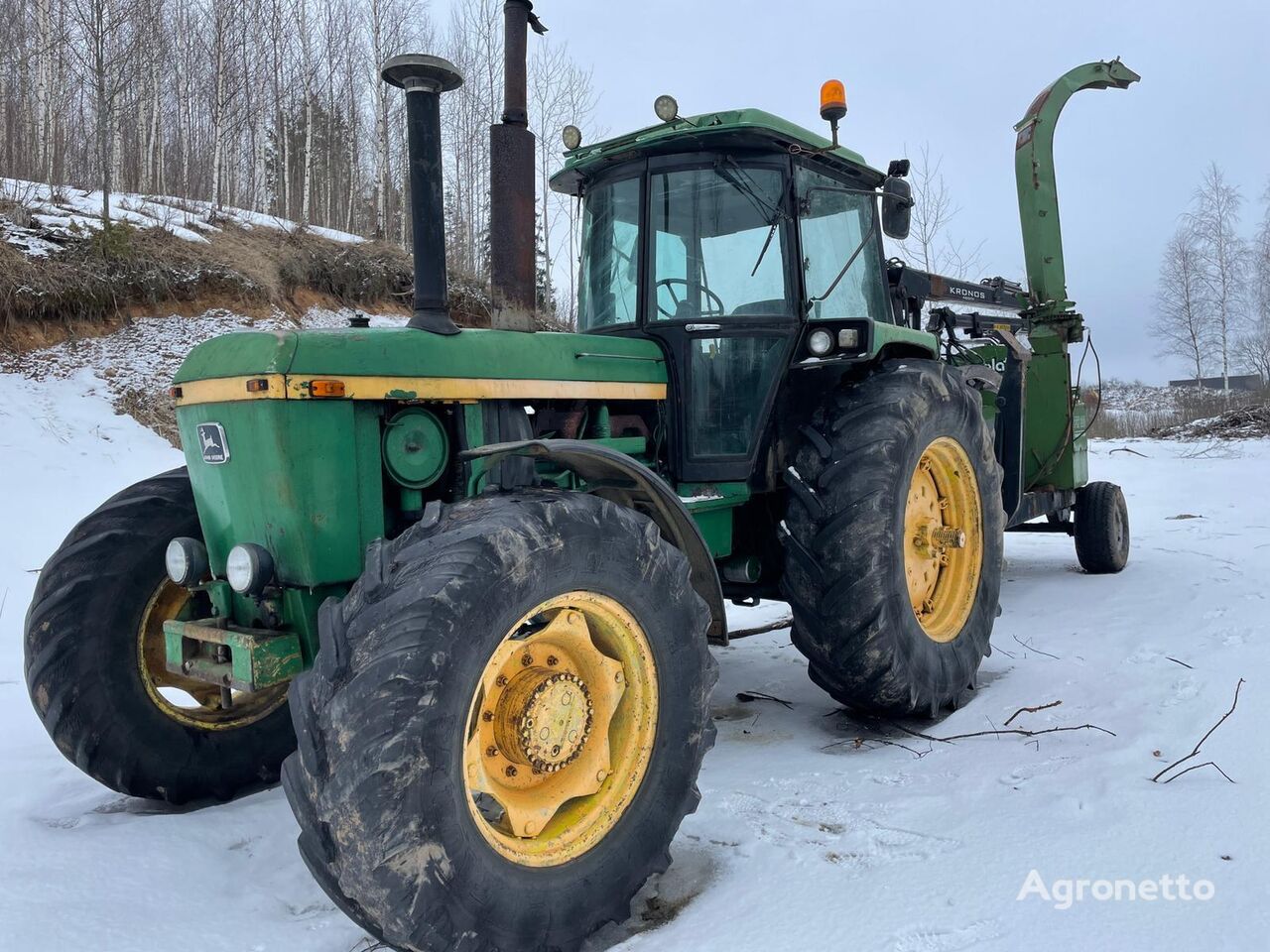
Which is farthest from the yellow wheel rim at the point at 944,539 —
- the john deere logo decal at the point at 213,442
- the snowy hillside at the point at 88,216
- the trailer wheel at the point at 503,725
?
the snowy hillside at the point at 88,216

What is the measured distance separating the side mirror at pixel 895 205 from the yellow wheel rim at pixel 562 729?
2.71m

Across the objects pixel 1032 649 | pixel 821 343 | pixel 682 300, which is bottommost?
pixel 1032 649

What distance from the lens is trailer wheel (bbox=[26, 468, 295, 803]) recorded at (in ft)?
9.77

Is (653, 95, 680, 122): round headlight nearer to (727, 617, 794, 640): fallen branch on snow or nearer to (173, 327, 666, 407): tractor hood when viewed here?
(173, 327, 666, 407): tractor hood

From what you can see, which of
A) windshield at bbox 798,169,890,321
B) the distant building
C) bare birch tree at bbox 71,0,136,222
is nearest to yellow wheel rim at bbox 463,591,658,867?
windshield at bbox 798,169,890,321

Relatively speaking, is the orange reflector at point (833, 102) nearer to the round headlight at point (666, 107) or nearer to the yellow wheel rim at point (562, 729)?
the round headlight at point (666, 107)

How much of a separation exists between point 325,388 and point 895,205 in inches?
112

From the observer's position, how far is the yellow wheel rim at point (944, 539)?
4.01 metres

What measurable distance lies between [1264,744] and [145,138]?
876 inches

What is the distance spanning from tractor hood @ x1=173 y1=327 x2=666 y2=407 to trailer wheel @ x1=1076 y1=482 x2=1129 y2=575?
467 centimetres

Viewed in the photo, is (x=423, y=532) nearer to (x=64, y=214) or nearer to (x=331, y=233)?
(x=64, y=214)

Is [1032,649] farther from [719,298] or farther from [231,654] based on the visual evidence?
[231,654]

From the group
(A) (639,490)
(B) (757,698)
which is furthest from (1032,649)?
(A) (639,490)

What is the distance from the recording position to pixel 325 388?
260 cm
